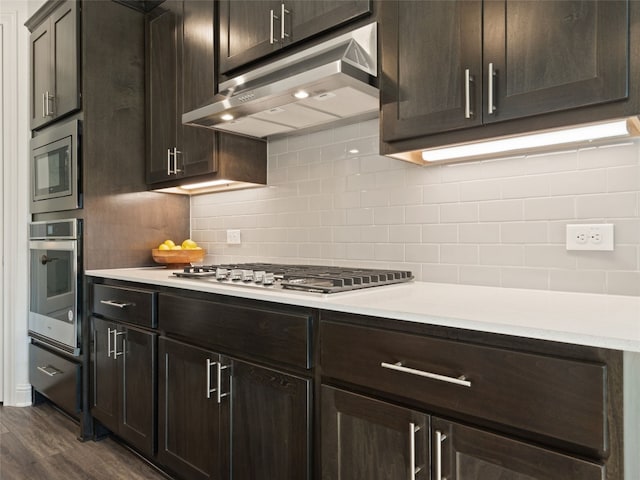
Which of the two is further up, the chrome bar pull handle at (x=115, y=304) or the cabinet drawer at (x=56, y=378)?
the chrome bar pull handle at (x=115, y=304)

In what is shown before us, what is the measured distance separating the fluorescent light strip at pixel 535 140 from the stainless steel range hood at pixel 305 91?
362 millimetres

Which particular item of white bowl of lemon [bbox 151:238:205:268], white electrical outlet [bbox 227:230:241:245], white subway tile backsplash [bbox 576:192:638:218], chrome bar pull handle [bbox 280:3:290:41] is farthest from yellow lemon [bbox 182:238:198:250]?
white subway tile backsplash [bbox 576:192:638:218]

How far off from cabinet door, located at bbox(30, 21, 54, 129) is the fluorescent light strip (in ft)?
8.16

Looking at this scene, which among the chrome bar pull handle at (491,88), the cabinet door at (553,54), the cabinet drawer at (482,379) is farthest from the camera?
the chrome bar pull handle at (491,88)

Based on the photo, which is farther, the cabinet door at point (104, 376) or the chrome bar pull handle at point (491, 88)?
the cabinet door at point (104, 376)

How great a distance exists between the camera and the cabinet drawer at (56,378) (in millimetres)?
2559

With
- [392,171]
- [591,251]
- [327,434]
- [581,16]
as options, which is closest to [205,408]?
[327,434]

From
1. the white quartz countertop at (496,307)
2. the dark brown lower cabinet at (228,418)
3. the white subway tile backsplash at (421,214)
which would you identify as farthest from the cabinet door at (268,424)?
the white subway tile backsplash at (421,214)

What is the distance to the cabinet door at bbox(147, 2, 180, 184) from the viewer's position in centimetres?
260

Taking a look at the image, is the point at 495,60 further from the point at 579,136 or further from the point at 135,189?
the point at 135,189

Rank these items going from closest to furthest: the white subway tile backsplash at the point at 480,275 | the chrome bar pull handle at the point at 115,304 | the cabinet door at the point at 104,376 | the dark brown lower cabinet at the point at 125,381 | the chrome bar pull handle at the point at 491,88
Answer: the chrome bar pull handle at the point at 491,88 < the white subway tile backsplash at the point at 480,275 < the dark brown lower cabinet at the point at 125,381 < the chrome bar pull handle at the point at 115,304 < the cabinet door at the point at 104,376

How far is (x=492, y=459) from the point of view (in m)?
1.03

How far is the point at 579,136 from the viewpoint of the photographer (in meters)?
1.48

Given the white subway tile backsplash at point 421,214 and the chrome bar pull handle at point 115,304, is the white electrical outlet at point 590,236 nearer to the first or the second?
the white subway tile backsplash at point 421,214
